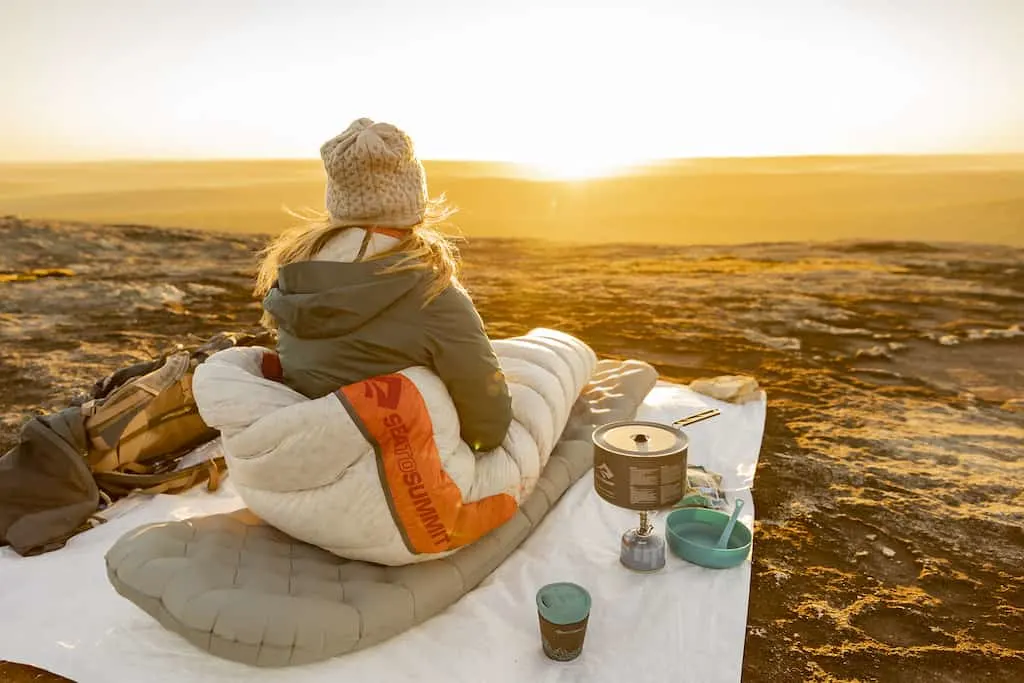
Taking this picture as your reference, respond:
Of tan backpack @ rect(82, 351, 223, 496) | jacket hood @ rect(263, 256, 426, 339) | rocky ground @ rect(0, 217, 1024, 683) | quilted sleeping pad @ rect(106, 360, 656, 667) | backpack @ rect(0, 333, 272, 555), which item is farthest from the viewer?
tan backpack @ rect(82, 351, 223, 496)

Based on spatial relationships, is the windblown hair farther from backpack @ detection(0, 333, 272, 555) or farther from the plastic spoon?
the plastic spoon

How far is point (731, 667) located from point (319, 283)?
1.55 meters

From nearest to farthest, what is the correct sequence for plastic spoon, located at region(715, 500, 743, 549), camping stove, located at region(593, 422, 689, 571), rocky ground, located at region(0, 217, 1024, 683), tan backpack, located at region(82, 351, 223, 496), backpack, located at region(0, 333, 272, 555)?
camping stove, located at region(593, 422, 689, 571)
rocky ground, located at region(0, 217, 1024, 683)
plastic spoon, located at region(715, 500, 743, 549)
backpack, located at region(0, 333, 272, 555)
tan backpack, located at region(82, 351, 223, 496)

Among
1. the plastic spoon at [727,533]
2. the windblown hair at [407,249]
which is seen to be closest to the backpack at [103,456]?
the windblown hair at [407,249]

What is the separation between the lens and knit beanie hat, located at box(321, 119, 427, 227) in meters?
1.80

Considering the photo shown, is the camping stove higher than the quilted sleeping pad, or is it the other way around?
the camping stove

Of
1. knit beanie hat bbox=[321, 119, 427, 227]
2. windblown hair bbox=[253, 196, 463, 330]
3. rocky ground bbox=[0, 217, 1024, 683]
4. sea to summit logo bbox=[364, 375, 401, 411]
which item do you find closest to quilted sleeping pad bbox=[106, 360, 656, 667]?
sea to summit logo bbox=[364, 375, 401, 411]

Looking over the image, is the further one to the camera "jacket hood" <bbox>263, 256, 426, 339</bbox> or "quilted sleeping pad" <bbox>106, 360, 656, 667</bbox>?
"jacket hood" <bbox>263, 256, 426, 339</bbox>

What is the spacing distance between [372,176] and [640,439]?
1120 mm

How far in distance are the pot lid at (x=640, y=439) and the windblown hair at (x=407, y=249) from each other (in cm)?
68

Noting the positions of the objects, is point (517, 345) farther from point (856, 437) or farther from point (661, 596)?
point (856, 437)

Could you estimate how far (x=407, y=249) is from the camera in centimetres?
191

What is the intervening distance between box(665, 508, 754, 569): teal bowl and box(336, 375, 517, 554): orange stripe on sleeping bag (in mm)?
758

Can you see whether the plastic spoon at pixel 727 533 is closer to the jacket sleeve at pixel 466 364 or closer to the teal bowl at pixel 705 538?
the teal bowl at pixel 705 538
